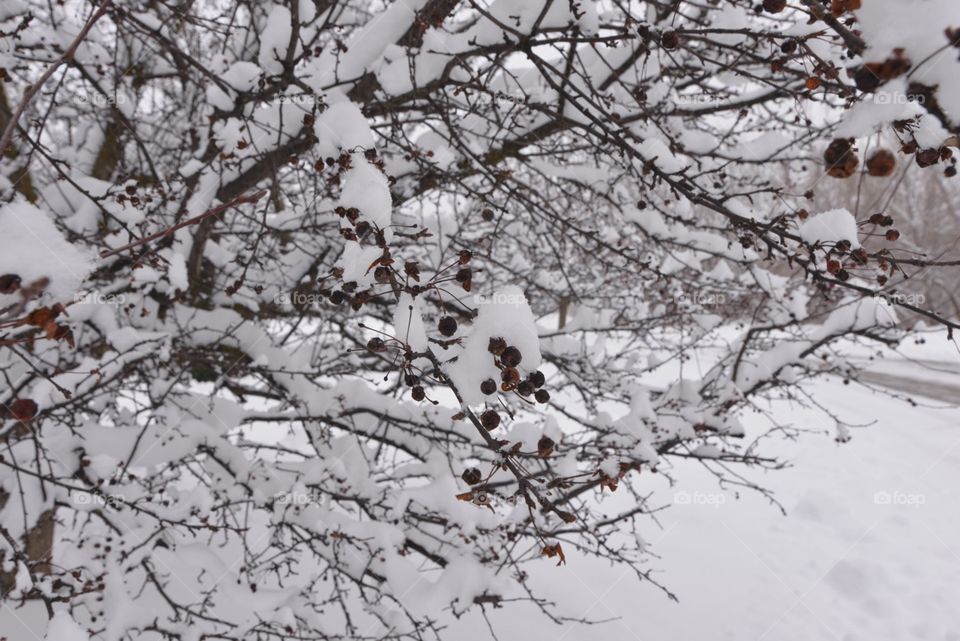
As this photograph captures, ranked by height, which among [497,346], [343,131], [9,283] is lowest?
[497,346]

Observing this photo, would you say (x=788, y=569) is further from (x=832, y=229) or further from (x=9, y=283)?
(x=9, y=283)

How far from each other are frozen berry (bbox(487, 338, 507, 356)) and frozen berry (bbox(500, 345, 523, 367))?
0.03 meters

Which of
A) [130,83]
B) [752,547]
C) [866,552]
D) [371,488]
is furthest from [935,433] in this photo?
[130,83]

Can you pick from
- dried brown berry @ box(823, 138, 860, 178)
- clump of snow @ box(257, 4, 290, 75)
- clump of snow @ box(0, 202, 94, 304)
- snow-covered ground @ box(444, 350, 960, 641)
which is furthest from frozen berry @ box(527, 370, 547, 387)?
snow-covered ground @ box(444, 350, 960, 641)

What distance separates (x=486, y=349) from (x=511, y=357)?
8 cm

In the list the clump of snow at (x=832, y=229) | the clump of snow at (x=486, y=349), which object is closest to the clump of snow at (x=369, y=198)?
the clump of snow at (x=486, y=349)

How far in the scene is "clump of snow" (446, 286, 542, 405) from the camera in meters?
0.89

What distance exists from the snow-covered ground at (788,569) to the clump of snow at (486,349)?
3000 millimetres

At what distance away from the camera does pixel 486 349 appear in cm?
91

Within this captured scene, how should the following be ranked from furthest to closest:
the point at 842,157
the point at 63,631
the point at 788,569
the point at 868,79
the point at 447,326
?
the point at 788,569 → the point at 63,631 → the point at 447,326 → the point at 842,157 → the point at 868,79

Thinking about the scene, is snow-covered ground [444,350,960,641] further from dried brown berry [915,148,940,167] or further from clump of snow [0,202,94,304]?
clump of snow [0,202,94,304]

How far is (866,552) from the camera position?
5.03 metres

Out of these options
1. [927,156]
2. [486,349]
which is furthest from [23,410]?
[927,156]

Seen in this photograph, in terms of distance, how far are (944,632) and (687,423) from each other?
295cm
